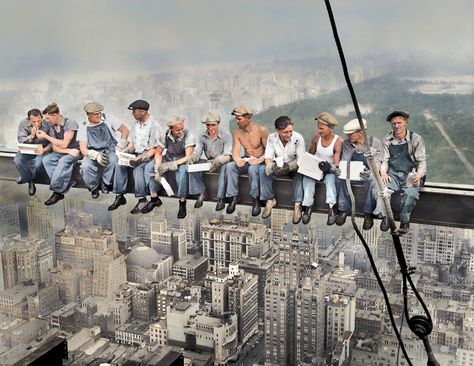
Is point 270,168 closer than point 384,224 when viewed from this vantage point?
No

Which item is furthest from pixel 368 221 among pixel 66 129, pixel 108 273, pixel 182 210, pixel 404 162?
pixel 66 129

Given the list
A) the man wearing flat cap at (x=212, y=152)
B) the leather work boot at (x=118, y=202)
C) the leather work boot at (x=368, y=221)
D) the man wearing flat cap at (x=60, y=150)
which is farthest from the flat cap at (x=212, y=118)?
the leather work boot at (x=368, y=221)

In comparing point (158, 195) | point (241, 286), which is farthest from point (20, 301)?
point (241, 286)

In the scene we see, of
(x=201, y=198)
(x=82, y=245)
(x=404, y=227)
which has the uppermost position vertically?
(x=201, y=198)

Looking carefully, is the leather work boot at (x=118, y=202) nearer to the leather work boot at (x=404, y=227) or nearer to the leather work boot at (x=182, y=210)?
the leather work boot at (x=182, y=210)

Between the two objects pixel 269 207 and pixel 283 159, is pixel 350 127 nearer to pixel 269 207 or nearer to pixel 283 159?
pixel 283 159

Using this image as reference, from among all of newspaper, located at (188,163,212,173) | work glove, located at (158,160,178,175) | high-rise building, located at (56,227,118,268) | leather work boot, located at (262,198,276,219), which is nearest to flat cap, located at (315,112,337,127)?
leather work boot, located at (262,198,276,219)
